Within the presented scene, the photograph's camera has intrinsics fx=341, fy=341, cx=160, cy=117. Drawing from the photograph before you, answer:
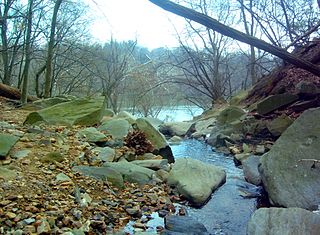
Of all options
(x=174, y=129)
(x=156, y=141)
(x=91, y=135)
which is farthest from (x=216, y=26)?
(x=174, y=129)

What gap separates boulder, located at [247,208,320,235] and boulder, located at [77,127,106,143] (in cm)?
306

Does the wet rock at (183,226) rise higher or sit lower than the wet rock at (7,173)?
lower

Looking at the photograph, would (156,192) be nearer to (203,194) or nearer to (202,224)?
(203,194)

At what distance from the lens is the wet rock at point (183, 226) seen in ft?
10.8

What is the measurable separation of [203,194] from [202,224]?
2.69 ft

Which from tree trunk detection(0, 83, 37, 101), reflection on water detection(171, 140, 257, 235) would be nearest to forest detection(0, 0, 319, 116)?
tree trunk detection(0, 83, 37, 101)

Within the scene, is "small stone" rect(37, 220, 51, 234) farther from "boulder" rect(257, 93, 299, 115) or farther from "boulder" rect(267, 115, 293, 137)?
"boulder" rect(257, 93, 299, 115)

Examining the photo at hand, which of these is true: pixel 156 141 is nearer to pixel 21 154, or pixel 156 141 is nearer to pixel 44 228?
pixel 21 154

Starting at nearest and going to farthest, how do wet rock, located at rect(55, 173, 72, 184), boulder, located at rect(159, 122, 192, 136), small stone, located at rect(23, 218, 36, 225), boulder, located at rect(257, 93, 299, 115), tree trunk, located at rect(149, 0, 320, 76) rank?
1. tree trunk, located at rect(149, 0, 320, 76)
2. small stone, located at rect(23, 218, 36, 225)
3. wet rock, located at rect(55, 173, 72, 184)
4. boulder, located at rect(257, 93, 299, 115)
5. boulder, located at rect(159, 122, 192, 136)

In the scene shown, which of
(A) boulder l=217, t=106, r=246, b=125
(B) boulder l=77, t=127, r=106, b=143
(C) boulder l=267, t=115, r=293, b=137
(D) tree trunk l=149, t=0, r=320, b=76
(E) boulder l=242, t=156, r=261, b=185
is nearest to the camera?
(D) tree trunk l=149, t=0, r=320, b=76

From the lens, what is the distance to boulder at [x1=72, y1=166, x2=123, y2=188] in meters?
4.00

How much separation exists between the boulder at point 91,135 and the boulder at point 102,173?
1280mm

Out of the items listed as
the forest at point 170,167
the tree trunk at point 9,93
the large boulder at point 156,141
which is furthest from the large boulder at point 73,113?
the tree trunk at point 9,93

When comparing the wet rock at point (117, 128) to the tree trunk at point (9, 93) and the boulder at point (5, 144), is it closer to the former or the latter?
the boulder at point (5, 144)
